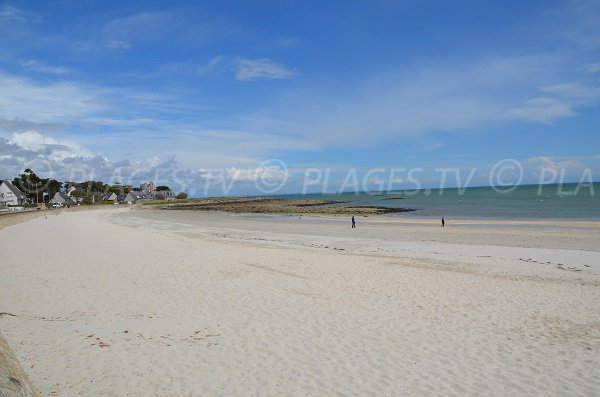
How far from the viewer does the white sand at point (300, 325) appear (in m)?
6.02

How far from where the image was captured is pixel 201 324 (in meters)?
8.45

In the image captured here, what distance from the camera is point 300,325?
853cm

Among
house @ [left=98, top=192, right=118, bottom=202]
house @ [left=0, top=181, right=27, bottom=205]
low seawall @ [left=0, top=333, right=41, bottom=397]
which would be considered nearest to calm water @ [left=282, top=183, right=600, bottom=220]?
low seawall @ [left=0, top=333, right=41, bottom=397]

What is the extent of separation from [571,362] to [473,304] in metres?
3.43

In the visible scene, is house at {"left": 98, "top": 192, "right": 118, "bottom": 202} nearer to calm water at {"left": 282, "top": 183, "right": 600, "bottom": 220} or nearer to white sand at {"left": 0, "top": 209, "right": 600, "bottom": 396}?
calm water at {"left": 282, "top": 183, "right": 600, "bottom": 220}

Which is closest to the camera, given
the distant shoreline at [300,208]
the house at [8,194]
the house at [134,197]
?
the distant shoreline at [300,208]

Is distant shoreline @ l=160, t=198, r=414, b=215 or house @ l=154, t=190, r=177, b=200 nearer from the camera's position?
distant shoreline @ l=160, t=198, r=414, b=215

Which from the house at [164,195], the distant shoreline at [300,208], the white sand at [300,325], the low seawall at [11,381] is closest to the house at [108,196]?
the house at [164,195]

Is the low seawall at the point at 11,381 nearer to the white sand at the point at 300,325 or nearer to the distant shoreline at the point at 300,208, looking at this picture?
the white sand at the point at 300,325

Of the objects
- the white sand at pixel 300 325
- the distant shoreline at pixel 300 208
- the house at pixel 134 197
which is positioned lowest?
the white sand at pixel 300 325

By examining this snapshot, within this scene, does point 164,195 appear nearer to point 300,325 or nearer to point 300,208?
point 300,208

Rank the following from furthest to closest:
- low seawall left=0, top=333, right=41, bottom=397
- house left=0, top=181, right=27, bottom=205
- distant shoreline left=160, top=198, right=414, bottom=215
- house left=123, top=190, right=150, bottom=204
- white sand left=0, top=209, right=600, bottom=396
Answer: house left=123, top=190, right=150, bottom=204 < house left=0, top=181, right=27, bottom=205 < distant shoreline left=160, top=198, right=414, bottom=215 < white sand left=0, top=209, right=600, bottom=396 < low seawall left=0, top=333, right=41, bottom=397

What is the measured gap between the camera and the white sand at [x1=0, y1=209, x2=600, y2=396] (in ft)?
19.8

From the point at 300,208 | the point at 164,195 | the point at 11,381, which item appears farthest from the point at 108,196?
the point at 11,381
